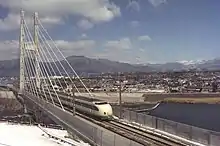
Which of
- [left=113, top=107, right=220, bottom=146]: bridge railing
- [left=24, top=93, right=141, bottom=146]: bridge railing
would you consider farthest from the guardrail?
[left=113, top=107, right=220, bottom=146]: bridge railing

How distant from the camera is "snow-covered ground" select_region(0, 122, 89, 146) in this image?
39531 mm

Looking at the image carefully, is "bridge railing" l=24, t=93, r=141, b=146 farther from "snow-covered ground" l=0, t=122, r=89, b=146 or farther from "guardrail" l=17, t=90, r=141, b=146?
"snow-covered ground" l=0, t=122, r=89, b=146

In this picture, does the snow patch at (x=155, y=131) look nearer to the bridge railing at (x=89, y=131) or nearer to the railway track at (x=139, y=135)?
the railway track at (x=139, y=135)

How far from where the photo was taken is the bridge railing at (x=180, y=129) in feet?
66.5

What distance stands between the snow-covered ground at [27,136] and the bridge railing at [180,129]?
6.78 metres

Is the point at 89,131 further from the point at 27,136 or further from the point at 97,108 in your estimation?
the point at 27,136

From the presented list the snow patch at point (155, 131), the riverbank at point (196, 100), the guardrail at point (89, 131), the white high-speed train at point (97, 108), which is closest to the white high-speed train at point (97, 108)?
the white high-speed train at point (97, 108)

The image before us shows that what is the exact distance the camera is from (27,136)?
45.0 metres

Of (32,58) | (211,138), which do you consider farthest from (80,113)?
(32,58)

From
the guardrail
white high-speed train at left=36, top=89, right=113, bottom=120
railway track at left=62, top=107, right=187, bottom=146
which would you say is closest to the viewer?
the guardrail

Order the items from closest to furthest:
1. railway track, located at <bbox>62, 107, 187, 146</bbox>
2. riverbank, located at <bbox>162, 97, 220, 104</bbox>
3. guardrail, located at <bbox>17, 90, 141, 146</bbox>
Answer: guardrail, located at <bbox>17, 90, 141, 146</bbox>
railway track, located at <bbox>62, 107, 187, 146</bbox>
riverbank, located at <bbox>162, 97, 220, 104</bbox>

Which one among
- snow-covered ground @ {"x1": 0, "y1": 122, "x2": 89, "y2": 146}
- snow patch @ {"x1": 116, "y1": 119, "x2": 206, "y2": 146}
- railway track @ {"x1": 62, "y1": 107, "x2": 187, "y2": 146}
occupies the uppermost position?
snow patch @ {"x1": 116, "y1": 119, "x2": 206, "y2": 146}

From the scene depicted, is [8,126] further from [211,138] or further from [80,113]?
[211,138]

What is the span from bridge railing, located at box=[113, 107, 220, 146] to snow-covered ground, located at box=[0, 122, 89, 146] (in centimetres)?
678
